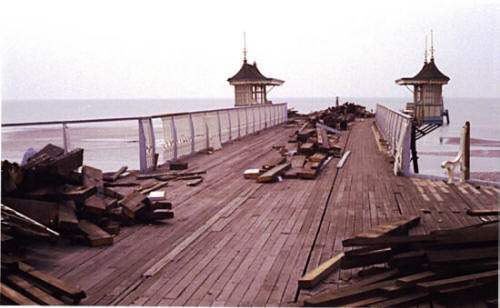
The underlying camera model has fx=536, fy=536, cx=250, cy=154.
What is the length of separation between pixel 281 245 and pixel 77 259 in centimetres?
227

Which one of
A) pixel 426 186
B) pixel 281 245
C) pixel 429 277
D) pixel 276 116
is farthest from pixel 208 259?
pixel 276 116

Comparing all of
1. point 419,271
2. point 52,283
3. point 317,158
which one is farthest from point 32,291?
point 317,158

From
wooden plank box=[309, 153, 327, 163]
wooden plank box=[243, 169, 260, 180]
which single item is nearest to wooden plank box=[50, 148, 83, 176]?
wooden plank box=[243, 169, 260, 180]

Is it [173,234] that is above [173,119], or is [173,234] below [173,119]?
below

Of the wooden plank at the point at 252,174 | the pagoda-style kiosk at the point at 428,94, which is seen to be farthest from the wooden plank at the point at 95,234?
the pagoda-style kiosk at the point at 428,94

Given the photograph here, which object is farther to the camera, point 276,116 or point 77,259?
point 276,116

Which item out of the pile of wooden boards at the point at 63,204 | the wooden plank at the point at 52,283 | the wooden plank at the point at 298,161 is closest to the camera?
the wooden plank at the point at 52,283

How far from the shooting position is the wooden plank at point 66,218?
21.1 feet

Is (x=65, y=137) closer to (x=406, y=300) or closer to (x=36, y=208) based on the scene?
(x=36, y=208)

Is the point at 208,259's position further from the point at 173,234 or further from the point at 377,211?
the point at 377,211

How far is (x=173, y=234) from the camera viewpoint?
6.79m

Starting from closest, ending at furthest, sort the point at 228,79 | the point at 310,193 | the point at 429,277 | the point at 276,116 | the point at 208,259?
the point at 429,277
the point at 208,259
the point at 310,193
the point at 276,116
the point at 228,79

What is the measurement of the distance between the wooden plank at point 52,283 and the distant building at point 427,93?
40.5m

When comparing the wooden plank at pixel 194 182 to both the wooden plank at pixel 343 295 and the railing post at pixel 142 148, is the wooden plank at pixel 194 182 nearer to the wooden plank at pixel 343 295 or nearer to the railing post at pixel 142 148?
the railing post at pixel 142 148
